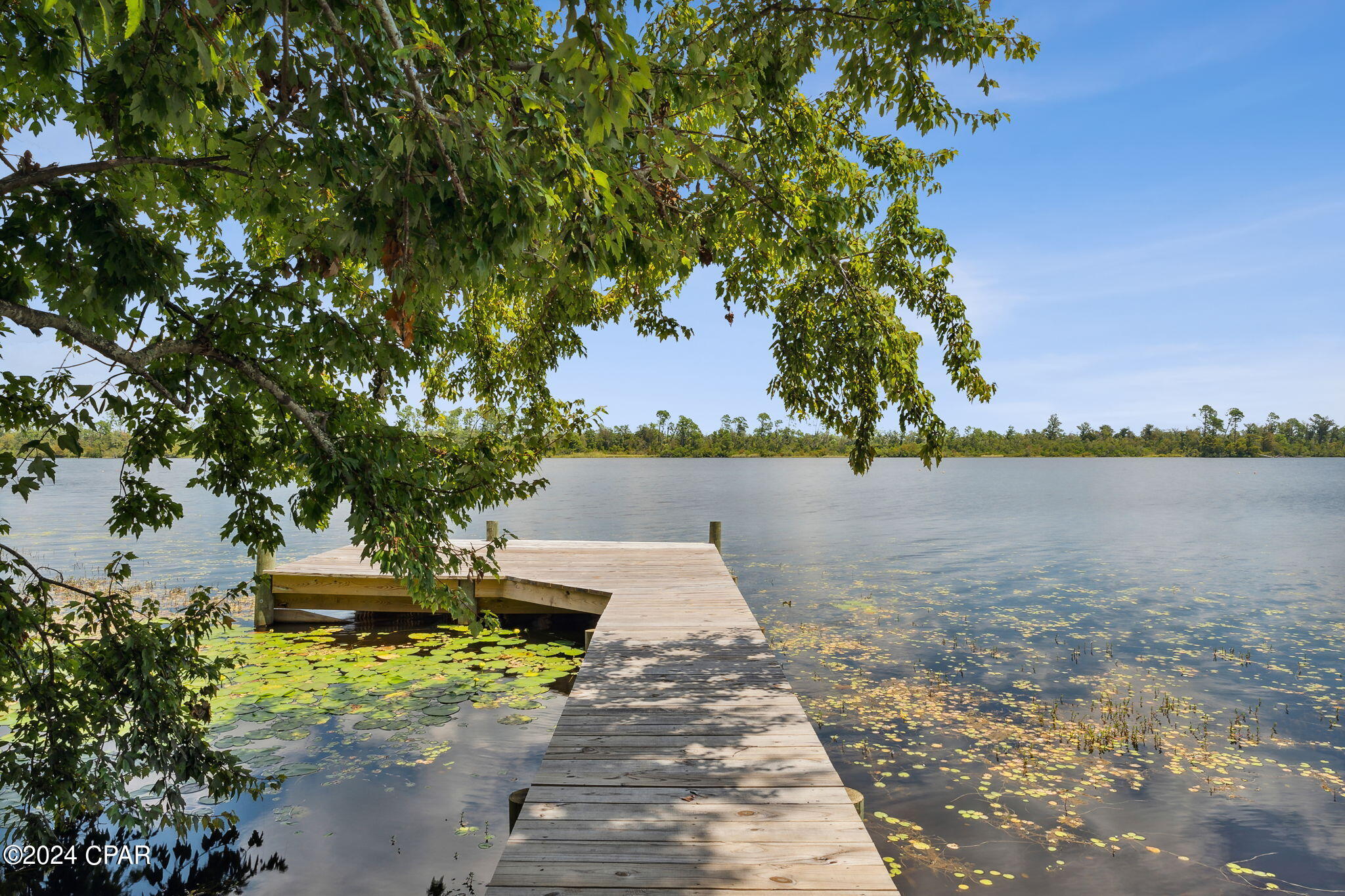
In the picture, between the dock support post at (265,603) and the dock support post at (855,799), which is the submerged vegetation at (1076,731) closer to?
the dock support post at (855,799)

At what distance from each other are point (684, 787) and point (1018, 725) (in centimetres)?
693

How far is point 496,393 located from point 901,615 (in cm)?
1005

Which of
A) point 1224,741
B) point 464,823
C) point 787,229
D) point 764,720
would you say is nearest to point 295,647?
point 464,823

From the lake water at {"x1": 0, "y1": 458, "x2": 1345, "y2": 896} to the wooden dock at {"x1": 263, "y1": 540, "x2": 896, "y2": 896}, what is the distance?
183 cm

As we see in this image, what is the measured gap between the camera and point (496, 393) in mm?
14289

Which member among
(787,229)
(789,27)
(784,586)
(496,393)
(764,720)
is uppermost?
(789,27)

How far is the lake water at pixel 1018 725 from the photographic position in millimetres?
6707

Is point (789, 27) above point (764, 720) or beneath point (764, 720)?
above

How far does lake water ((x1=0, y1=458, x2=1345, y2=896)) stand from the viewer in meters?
6.71

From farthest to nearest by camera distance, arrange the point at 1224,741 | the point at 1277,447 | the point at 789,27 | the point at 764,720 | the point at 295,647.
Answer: the point at 1277,447, the point at 295,647, the point at 1224,741, the point at 789,27, the point at 764,720

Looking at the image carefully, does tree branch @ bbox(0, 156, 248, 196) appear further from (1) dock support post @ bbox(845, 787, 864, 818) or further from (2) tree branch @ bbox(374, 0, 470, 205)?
(1) dock support post @ bbox(845, 787, 864, 818)

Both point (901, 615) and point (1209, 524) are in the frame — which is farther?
point (1209, 524)

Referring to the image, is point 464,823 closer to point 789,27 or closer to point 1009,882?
point 1009,882

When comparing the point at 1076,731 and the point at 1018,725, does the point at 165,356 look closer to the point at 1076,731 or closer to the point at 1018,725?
the point at 1018,725
